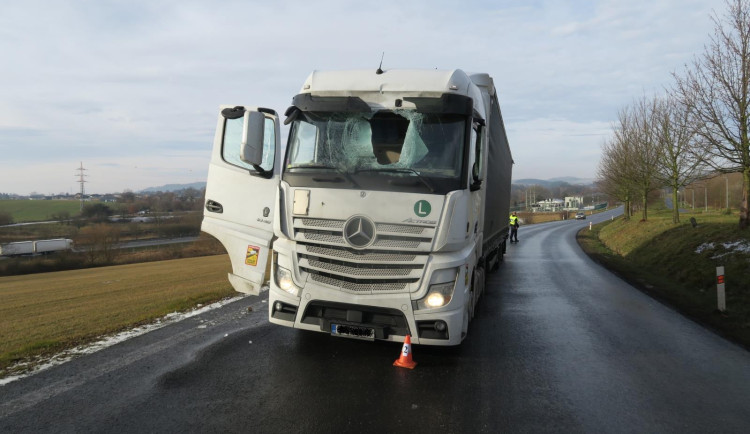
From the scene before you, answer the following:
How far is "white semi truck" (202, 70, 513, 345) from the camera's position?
4750 mm

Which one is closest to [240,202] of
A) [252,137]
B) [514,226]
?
[252,137]

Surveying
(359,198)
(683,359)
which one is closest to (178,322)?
(359,198)

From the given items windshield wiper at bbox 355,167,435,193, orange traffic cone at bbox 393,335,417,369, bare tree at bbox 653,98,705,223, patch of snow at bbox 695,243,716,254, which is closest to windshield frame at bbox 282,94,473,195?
windshield wiper at bbox 355,167,435,193

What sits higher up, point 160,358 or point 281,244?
point 281,244

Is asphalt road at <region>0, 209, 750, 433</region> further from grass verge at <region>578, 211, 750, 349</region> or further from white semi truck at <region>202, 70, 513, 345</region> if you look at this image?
grass verge at <region>578, 211, 750, 349</region>

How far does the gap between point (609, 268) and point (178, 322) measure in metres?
13.7

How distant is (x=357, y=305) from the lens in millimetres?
4820

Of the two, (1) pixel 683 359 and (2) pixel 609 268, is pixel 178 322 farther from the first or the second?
(2) pixel 609 268

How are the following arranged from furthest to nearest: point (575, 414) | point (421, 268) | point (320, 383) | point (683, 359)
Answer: point (683, 359)
point (421, 268)
point (320, 383)
point (575, 414)

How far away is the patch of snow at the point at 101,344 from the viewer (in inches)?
190

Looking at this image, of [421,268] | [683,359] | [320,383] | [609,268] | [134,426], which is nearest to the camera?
[134,426]

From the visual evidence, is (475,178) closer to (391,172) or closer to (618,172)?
(391,172)

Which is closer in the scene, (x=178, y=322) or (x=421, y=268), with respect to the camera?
(x=421, y=268)

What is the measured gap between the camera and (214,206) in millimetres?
6109
